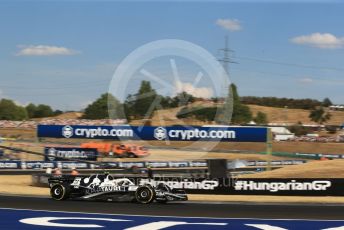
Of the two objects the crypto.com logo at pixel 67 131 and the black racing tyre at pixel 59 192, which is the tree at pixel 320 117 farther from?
the black racing tyre at pixel 59 192

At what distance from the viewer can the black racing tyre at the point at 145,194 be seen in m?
17.7

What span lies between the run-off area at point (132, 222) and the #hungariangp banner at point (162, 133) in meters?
17.7

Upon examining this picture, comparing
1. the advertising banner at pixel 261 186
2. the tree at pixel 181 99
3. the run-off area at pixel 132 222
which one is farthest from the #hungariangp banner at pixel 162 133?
the run-off area at pixel 132 222

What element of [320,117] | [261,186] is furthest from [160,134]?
[320,117]

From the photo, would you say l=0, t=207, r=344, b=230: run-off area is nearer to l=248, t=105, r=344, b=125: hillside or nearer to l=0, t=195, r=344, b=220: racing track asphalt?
l=0, t=195, r=344, b=220: racing track asphalt

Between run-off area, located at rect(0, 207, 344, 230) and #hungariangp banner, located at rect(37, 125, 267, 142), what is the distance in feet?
58.0

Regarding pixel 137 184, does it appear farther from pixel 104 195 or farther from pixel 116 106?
pixel 116 106

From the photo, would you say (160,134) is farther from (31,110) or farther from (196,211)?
(31,110)

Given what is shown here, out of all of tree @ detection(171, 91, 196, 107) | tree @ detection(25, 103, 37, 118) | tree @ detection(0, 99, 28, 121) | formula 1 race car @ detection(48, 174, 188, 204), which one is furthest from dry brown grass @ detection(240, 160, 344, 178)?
tree @ detection(25, 103, 37, 118)

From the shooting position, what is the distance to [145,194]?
17.8 metres

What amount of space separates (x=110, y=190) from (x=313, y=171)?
1292 cm

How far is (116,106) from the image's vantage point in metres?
24.7

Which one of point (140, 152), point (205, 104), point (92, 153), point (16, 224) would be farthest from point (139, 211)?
point (140, 152)

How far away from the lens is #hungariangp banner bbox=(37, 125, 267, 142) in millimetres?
31156
